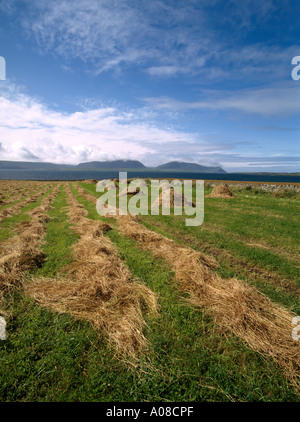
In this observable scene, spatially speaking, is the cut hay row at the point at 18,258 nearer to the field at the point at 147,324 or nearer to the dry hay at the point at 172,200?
the field at the point at 147,324

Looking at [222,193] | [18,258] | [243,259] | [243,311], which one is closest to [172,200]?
[222,193]

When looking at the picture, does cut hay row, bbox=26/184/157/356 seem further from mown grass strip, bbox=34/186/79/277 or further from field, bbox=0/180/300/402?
mown grass strip, bbox=34/186/79/277

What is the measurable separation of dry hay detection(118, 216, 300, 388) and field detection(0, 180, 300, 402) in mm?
22

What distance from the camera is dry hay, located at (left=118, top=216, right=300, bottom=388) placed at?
3.24 m

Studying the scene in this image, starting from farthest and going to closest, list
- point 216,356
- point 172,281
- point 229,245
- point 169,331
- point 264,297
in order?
point 229,245, point 172,281, point 264,297, point 169,331, point 216,356

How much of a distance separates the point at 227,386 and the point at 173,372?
776 mm

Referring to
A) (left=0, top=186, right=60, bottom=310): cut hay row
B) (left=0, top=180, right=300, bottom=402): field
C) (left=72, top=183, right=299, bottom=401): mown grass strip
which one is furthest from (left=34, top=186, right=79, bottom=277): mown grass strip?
(left=72, top=183, right=299, bottom=401): mown grass strip

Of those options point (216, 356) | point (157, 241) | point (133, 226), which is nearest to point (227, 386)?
point (216, 356)

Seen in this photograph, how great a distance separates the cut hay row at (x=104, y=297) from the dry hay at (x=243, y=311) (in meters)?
1.28

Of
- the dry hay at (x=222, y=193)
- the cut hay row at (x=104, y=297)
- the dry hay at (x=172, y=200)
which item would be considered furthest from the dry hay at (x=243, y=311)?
the dry hay at (x=222, y=193)

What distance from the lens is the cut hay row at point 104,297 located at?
3.51 metres

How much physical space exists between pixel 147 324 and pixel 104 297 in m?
1.31

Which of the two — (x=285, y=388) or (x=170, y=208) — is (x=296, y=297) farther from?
(x=170, y=208)
